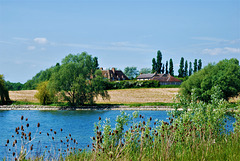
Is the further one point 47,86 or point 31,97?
point 31,97

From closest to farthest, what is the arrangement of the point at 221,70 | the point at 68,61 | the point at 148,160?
the point at 148,160 → the point at 221,70 → the point at 68,61

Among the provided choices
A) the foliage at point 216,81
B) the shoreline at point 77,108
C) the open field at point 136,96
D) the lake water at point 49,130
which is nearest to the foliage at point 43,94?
the shoreline at point 77,108

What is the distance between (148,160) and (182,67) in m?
105

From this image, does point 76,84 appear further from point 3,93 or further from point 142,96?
point 142,96

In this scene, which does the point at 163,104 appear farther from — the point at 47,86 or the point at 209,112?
the point at 209,112

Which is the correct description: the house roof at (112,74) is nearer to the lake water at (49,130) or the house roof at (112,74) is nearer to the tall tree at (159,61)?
the tall tree at (159,61)

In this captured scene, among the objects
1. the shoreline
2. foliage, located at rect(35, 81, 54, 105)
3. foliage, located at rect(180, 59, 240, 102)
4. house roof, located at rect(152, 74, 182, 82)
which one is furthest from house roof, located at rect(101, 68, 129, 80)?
foliage, located at rect(180, 59, 240, 102)

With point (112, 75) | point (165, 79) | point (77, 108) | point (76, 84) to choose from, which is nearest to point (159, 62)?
point (165, 79)

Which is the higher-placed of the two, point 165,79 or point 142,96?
point 165,79

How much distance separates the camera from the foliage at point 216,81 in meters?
42.1

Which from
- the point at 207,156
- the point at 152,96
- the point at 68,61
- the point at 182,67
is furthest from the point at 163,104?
the point at 182,67

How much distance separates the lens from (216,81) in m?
42.1

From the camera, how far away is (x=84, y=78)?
160 ft

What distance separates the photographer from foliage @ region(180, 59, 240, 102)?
42.1 m
